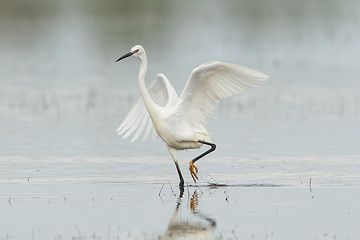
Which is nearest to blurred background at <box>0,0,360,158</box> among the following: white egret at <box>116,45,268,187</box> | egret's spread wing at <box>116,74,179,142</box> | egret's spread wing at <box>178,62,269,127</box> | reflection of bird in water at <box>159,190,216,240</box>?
egret's spread wing at <box>116,74,179,142</box>

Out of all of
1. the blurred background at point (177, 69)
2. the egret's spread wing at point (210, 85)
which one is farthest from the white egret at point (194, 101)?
the blurred background at point (177, 69)

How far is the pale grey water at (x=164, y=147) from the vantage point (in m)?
9.61

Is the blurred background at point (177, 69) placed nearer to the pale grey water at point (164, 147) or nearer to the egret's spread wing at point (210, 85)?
the pale grey water at point (164, 147)

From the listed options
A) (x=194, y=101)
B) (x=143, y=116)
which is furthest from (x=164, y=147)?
(x=194, y=101)

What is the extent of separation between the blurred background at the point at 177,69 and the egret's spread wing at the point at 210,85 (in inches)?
94.9

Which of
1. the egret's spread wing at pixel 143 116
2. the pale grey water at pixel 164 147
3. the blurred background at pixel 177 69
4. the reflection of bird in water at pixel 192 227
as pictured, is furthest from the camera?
the blurred background at pixel 177 69

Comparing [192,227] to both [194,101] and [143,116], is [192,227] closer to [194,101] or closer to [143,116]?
[194,101]

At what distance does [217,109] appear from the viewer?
63.5 feet

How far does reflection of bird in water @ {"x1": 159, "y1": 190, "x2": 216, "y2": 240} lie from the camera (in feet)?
28.6

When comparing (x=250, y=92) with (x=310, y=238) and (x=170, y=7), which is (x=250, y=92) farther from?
(x=170, y=7)

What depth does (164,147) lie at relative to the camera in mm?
15125

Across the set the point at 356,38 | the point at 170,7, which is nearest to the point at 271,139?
the point at 356,38

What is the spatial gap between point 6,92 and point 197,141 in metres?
11.2

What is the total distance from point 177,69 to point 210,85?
48.5ft
